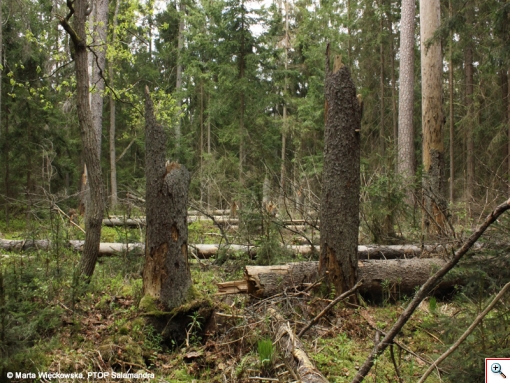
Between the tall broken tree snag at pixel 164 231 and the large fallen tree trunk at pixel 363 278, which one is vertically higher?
the tall broken tree snag at pixel 164 231

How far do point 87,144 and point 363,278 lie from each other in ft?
16.0

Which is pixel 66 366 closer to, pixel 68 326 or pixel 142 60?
pixel 68 326

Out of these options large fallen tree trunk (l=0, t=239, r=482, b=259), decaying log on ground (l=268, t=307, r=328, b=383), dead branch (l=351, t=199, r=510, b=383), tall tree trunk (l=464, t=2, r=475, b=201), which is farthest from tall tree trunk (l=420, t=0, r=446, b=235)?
dead branch (l=351, t=199, r=510, b=383)

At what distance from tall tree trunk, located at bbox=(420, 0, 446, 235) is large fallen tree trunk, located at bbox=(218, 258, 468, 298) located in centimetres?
280

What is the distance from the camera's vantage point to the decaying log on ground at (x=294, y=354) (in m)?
3.65

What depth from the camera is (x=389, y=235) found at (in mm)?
9016

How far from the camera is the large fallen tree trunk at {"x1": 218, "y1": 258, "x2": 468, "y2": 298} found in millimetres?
6258

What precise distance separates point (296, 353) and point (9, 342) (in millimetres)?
2639

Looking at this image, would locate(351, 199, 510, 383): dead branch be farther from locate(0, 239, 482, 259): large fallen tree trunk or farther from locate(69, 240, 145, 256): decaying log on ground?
locate(69, 240, 145, 256): decaying log on ground

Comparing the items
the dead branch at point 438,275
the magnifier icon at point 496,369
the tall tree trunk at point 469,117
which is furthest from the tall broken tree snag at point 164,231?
the tall tree trunk at point 469,117

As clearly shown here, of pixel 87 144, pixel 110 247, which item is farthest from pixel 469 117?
pixel 87 144

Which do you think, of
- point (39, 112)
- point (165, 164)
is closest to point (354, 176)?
point (165, 164)

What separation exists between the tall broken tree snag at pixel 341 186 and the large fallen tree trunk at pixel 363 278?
1.25 ft

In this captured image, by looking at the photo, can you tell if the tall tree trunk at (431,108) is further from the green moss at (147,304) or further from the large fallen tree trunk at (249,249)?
the green moss at (147,304)
